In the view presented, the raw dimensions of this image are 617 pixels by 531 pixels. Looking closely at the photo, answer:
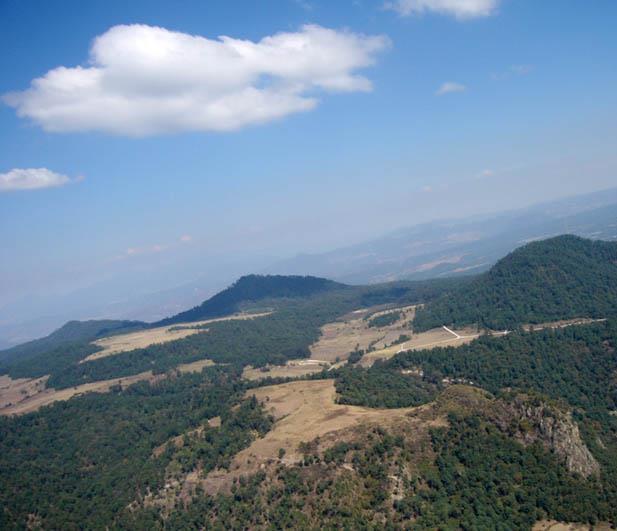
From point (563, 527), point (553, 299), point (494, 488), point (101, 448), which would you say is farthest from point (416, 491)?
point (553, 299)

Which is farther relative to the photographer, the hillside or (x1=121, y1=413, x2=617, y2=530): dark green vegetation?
the hillside

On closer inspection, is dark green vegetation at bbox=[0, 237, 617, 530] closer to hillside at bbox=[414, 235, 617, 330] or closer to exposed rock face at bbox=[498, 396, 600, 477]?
exposed rock face at bbox=[498, 396, 600, 477]

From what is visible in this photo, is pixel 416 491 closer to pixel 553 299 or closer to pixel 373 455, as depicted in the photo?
pixel 373 455

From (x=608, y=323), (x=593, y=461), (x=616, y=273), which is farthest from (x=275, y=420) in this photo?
(x=616, y=273)

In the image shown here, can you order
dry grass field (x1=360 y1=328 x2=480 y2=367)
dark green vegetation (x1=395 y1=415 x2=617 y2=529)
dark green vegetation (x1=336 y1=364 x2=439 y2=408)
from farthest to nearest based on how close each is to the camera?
1. dry grass field (x1=360 y1=328 x2=480 y2=367)
2. dark green vegetation (x1=336 y1=364 x2=439 y2=408)
3. dark green vegetation (x1=395 y1=415 x2=617 y2=529)

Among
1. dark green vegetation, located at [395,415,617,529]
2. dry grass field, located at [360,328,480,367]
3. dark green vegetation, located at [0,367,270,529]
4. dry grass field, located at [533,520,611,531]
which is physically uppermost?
dark green vegetation, located at [0,367,270,529]

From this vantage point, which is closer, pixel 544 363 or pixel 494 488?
pixel 494 488

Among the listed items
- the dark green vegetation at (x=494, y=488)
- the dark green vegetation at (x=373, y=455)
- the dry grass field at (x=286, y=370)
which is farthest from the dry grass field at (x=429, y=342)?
the dark green vegetation at (x=494, y=488)

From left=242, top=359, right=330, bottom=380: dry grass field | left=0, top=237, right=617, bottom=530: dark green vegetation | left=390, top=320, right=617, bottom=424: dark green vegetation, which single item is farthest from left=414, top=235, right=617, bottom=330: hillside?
left=242, top=359, right=330, bottom=380: dry grass field

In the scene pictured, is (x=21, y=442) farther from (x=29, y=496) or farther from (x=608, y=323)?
(x=608, y=323)
